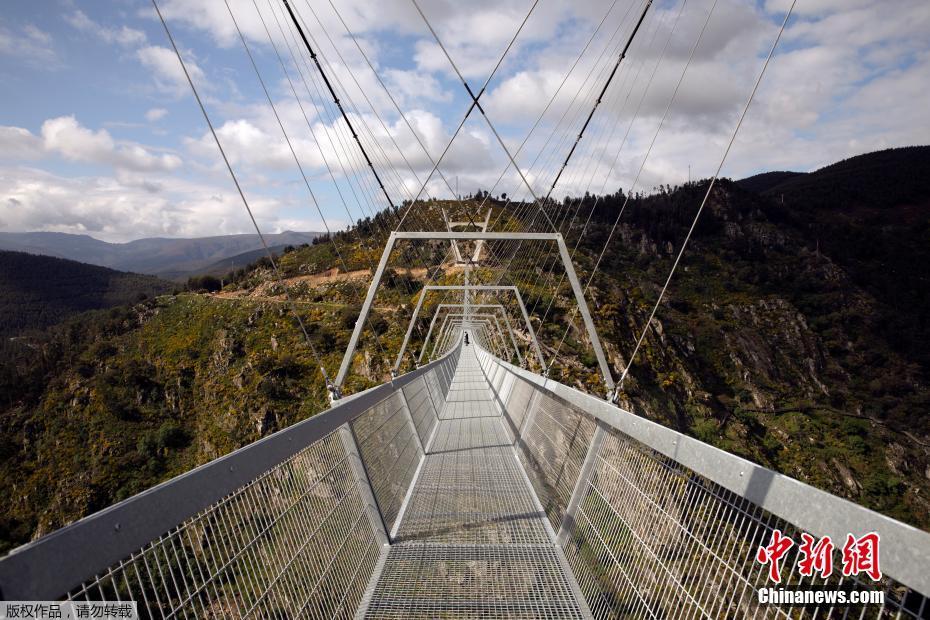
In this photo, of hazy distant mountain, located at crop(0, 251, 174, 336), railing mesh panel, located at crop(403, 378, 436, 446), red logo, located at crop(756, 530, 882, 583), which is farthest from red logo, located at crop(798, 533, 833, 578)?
hazy distant mountain, located at crop(0, 251, 174, 336)

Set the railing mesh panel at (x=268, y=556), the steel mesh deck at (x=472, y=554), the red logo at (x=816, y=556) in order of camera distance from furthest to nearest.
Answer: the steel mesh deck at (x=472, y=554)
the railing mesh panel at (x=268, y=556)
the red logo at (x=816, y=556)

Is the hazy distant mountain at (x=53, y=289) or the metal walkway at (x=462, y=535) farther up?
the metal walkway at (x=462, y=535)

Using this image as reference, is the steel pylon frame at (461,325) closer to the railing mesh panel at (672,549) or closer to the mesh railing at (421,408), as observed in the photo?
the mesh railing at (421,408)

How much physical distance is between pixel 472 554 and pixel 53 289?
188484 mm

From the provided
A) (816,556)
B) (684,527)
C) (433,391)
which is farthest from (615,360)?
(816,556)

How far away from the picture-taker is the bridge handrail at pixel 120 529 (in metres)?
1.10

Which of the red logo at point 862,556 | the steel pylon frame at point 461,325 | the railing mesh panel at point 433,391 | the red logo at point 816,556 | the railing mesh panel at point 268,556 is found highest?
the red logo at point 862,556

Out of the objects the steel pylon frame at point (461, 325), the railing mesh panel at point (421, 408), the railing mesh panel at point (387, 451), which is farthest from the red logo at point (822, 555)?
the steel pylon frame at point (461, 325)

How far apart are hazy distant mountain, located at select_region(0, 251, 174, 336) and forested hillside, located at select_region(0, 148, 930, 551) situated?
5848 cm

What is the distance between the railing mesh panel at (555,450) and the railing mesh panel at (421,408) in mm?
A: 1445

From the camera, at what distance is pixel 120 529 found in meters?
1.37

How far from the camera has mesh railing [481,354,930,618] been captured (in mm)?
1357

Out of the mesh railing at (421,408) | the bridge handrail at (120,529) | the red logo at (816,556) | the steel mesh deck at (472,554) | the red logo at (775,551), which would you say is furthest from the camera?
the mesh railing at (421,408)

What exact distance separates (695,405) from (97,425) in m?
63.9
